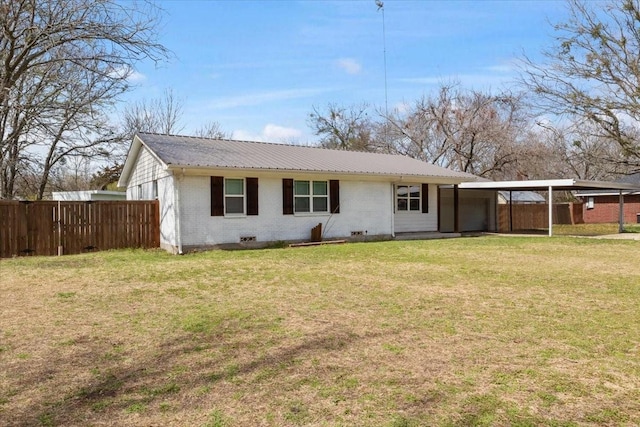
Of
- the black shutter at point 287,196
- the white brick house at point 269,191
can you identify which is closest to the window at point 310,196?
the white brick house at point 269,191

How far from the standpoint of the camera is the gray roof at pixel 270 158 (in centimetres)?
1406

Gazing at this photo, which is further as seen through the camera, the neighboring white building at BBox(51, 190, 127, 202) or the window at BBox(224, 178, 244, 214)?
the neighboring white building at BBox(51, 190, 127, 202)

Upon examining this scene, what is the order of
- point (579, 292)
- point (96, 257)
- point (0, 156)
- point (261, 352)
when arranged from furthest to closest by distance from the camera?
point (0, 156), point (96, 257), point (579, 292), point (261, 352)

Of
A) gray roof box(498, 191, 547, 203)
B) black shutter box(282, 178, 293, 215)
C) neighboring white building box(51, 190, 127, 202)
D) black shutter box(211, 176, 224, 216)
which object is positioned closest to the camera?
black shutter box(211, 176, 224, 216)

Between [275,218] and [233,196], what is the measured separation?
158 centimetres

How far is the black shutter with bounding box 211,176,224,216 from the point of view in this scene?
13930 mm

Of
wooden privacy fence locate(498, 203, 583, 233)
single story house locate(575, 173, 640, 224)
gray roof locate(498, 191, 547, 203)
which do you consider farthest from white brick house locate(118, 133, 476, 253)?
single story house locate(575, 173, 640, 224)

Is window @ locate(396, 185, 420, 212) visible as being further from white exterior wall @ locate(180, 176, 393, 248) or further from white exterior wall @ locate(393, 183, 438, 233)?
white exterior wall @ locate(180, 176, 393, 248)

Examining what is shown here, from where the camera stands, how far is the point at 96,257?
40.7 ft

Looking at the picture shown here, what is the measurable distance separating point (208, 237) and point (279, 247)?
2241mm

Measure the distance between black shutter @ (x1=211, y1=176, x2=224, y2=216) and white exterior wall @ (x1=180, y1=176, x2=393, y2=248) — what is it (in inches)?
5.0

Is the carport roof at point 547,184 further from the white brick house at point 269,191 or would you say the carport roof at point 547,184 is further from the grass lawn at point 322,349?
the grass lawn at point 322,349

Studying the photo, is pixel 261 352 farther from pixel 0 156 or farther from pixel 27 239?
pixel 0 156

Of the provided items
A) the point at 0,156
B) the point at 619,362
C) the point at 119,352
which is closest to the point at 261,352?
the point at 119,352
